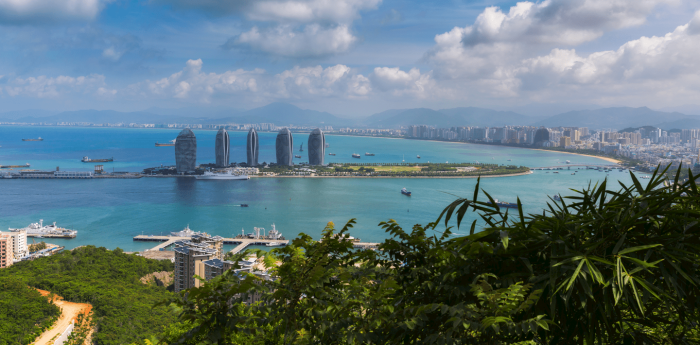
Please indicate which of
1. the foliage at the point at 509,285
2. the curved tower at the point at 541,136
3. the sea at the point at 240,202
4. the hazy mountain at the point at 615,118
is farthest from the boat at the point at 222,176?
the hazy mountain at the point at 615,118

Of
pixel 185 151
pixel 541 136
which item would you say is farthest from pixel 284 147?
pixel 541 136

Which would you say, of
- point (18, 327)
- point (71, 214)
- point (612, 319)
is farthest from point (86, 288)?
point (71, 214)

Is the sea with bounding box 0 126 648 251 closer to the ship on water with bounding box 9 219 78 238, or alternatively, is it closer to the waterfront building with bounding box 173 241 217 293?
the ship on water with bounding box 9 219 78 238

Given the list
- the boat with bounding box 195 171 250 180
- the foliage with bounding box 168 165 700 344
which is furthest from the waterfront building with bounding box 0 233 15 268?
the boat with bounding box 195 171 250 180

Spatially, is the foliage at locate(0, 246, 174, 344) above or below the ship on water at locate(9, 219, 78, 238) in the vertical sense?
above

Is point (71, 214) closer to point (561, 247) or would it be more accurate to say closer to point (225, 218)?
point (225, 218)

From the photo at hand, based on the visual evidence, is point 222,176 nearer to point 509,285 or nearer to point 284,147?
point 284,147
